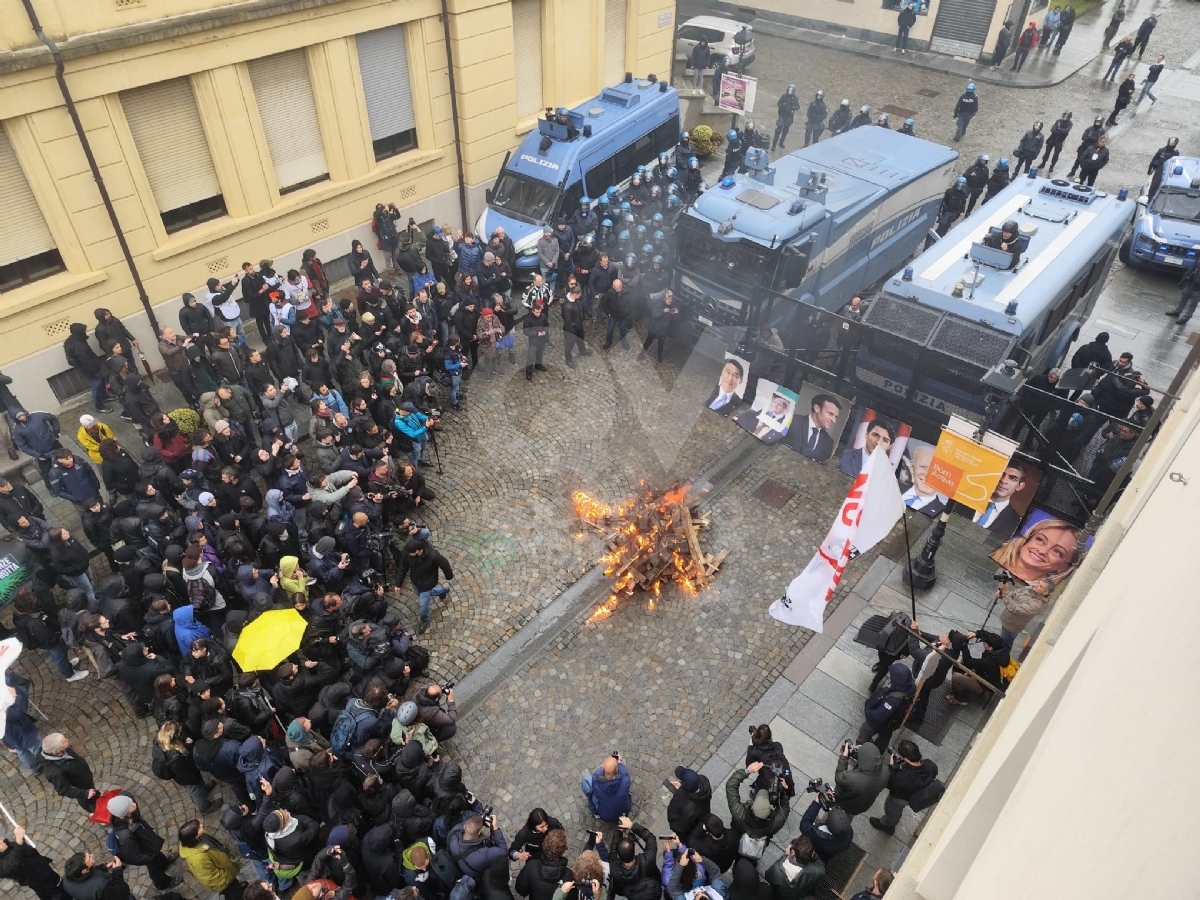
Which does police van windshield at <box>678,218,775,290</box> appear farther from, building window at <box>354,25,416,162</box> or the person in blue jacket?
the person in blue jacket

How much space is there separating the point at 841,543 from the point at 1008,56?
27.4 meters

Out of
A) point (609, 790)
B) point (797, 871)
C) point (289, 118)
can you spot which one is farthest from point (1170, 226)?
point (289, 118)

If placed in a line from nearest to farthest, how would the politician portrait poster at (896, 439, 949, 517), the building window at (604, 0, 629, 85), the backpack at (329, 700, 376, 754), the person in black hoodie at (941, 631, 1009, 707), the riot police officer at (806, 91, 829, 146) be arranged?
the backpack at (329, 700, 376, 754), the person in black hoodie at (941, 631, 1009, 707), the politician portrait poster at (896, 439, 949, 517), the building window at (604, 0, 629, 85), the riot police officer at (806, 91, 829, 146)

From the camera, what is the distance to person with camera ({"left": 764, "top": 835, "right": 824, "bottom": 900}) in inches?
260

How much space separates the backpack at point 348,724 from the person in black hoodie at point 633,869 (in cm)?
272

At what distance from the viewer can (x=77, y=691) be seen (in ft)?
31.6

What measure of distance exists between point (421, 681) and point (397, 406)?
420 cm

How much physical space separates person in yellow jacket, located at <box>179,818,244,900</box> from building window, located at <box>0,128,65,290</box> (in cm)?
953

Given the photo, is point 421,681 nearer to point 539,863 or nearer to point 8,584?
point 539,863

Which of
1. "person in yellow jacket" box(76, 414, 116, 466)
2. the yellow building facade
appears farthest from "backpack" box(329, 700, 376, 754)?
the yellow building facade

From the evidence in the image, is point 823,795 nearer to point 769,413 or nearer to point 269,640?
point 269,640

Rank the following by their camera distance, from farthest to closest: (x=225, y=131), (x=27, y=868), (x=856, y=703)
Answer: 1. (x=225, y=131)
2. (x=856, y=703)
3. (x=27, y=868)

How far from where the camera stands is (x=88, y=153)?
1220 centimetres

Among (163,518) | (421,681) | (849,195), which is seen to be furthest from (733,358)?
(163,518)
